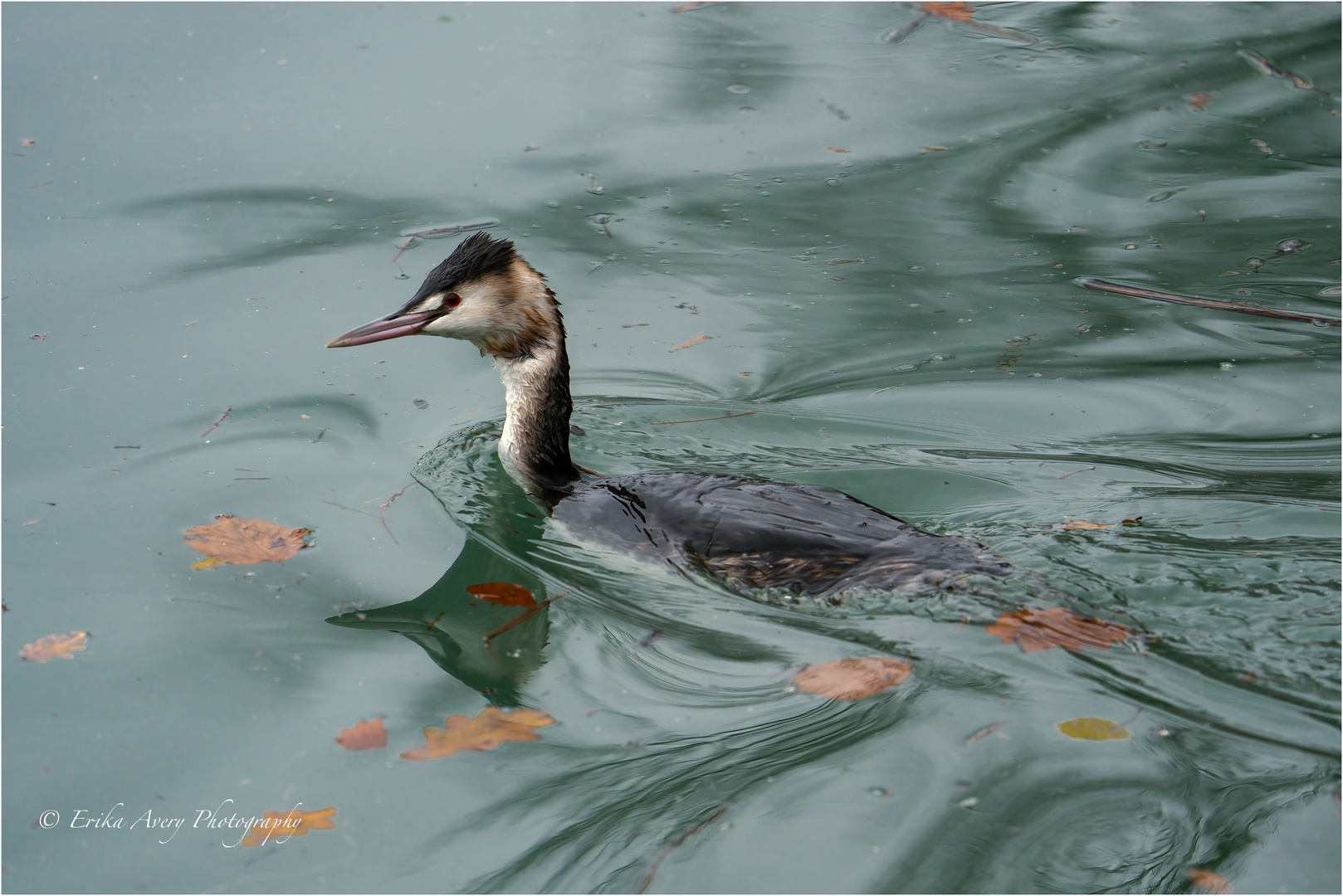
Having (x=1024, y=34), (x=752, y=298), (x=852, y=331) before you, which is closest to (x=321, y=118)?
(x=752, y=298)

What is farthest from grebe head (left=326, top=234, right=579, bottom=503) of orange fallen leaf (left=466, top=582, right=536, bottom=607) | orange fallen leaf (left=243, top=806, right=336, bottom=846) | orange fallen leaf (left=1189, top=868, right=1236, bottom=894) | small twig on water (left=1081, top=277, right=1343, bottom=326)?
small twig on water (left=1081, top=277, right=1343, bottom=326)

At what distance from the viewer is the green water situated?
11.5ft

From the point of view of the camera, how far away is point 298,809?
3555mm

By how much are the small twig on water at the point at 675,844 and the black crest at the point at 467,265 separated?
104 inches

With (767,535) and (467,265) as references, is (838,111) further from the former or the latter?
(767,535)

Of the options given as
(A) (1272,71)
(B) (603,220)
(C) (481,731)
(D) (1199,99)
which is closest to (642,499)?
(C) (481,731)

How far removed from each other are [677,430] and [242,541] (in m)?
2.17

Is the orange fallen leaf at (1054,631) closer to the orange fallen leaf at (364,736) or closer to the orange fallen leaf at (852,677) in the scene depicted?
the orange fallen leaf at (852,677)

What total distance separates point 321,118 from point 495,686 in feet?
18.6

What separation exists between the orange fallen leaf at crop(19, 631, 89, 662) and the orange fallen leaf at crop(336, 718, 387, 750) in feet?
3.89

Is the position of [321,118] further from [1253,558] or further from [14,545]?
[1253,558]

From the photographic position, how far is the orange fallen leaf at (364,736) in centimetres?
380

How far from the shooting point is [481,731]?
12.7 feet

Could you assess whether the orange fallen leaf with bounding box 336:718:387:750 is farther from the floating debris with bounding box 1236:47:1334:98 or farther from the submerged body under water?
the floating debris with bounding box 1236:47:1334:98
